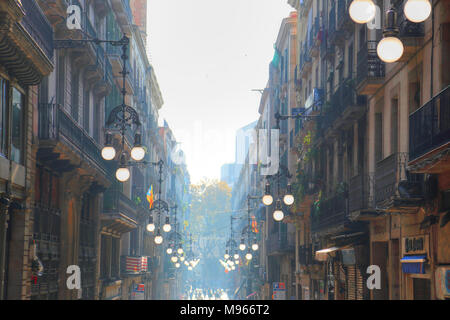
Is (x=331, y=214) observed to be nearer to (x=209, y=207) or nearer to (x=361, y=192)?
(x=361, y=192)

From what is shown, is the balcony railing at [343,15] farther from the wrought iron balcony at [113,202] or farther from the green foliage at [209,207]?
the green foliage at [209,207]

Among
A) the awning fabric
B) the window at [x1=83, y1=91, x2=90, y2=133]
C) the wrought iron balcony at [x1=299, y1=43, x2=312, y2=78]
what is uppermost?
the wrought iron balcony at [x1=299, y1=43, x2=312, y2=78]

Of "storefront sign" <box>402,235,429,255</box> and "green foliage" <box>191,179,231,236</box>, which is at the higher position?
"green foliage" <box>191,179,231,236</box>

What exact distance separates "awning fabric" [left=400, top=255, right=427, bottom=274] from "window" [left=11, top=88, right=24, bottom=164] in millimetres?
9422

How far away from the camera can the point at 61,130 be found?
22938mm

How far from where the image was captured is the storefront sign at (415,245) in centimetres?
1799

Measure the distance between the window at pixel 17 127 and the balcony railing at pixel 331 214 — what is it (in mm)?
10378

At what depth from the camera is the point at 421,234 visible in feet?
60.1

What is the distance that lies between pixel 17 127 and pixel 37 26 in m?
2.43

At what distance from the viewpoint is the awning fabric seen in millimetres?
17750

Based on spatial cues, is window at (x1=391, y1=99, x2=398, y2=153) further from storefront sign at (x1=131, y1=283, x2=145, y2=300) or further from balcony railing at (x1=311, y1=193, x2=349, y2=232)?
storefront sign at (x1=131, y1=283, x2=145, y2=300)

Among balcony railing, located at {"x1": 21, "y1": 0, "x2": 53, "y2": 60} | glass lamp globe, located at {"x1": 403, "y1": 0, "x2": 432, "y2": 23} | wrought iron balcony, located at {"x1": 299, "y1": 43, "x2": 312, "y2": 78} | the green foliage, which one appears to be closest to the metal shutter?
balcony railing, located at {"x1": 21, "y1": 0, "x2": 53, "y2": 60}

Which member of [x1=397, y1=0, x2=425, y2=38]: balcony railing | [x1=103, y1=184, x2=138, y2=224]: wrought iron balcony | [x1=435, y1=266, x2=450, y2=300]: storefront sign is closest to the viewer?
[x1=435, y1=266, x2=450, y2=300]: storefront sign

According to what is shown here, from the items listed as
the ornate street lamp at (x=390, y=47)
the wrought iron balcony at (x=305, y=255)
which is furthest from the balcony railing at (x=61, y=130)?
the ornate street lamp at (x=390, y=47)
